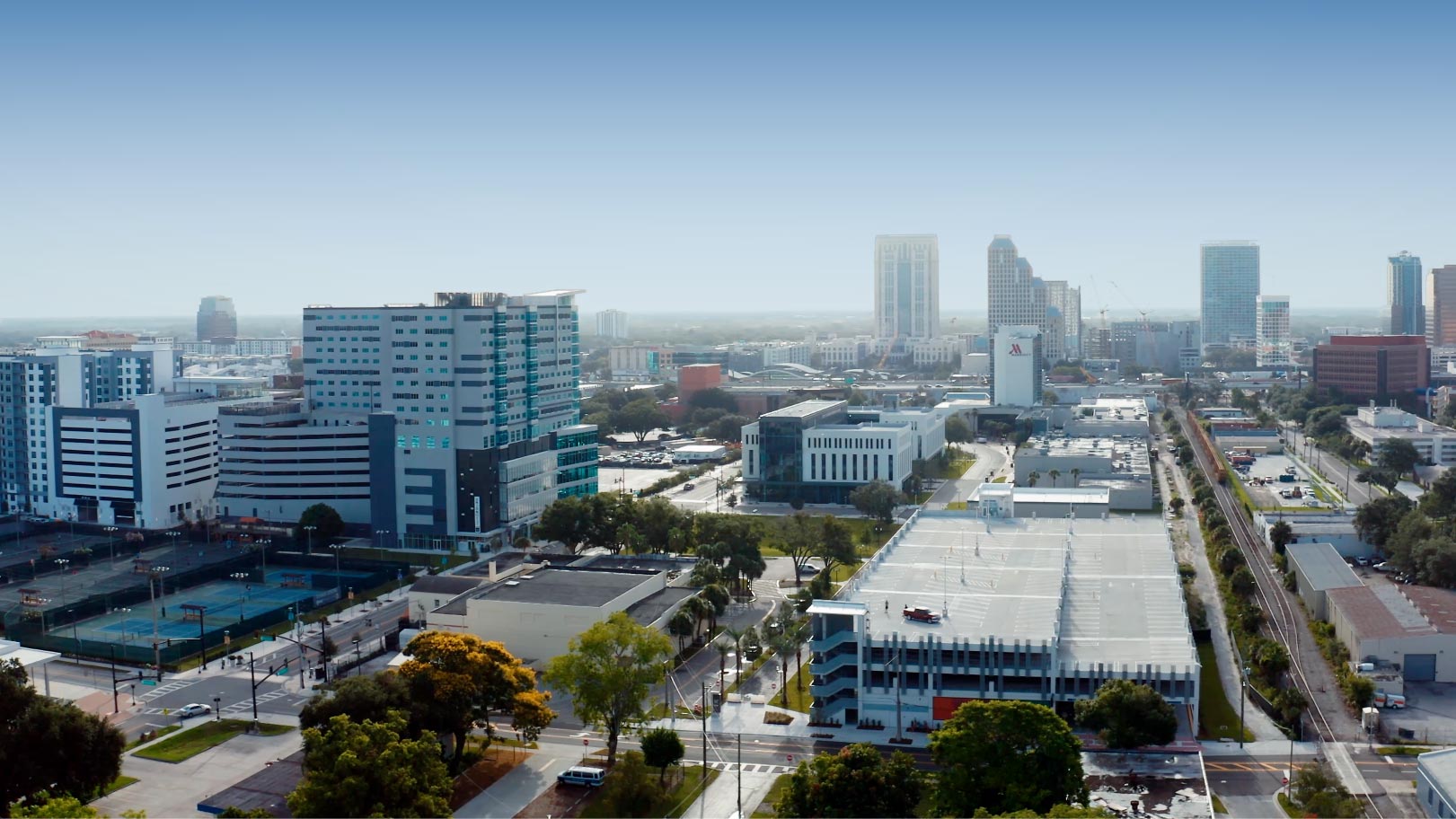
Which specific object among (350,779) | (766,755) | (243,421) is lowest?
(766,755)

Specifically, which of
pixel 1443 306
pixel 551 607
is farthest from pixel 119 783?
pixel 1443 306

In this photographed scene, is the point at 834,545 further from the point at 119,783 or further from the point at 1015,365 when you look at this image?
the point at 1015,365

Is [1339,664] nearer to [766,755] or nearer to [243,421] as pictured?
[766,755]

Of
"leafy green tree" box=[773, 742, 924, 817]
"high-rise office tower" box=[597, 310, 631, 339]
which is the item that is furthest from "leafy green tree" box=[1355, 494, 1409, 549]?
"high-rise office tower" box=[597, 310, 631, 339]

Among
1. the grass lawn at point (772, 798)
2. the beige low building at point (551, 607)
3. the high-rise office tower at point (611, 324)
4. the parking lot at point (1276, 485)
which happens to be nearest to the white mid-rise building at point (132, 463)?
the beige low building at point (551, 607)

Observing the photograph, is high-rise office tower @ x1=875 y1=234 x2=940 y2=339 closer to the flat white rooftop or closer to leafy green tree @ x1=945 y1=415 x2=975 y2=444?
leafy green tree @ x1=945 y1=415 x2=975 y2=444

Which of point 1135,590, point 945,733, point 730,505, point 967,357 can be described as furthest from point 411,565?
point 967,357

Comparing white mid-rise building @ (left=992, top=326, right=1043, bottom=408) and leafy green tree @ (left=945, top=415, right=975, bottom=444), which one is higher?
white mid-rise building @ (left=992, top=326, right=1043, bottom=408)
